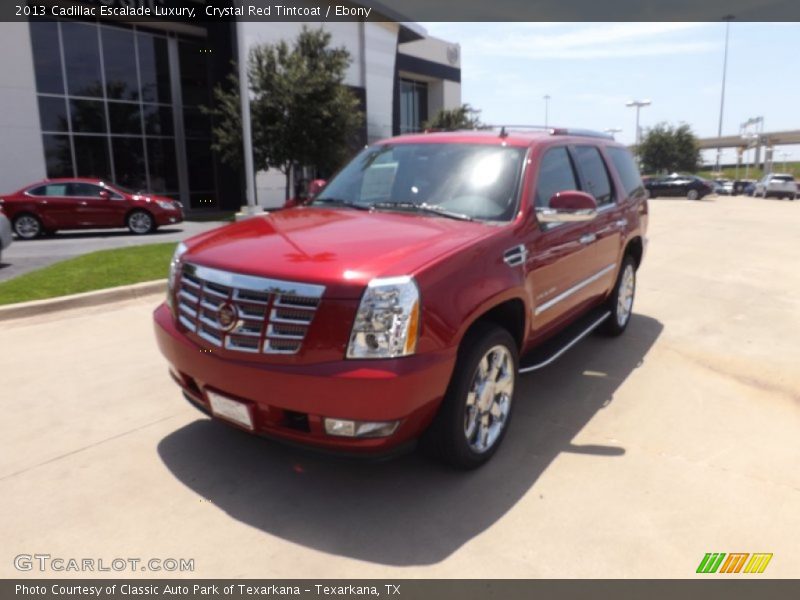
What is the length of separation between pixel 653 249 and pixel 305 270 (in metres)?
11.2

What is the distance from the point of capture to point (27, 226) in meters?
15.6

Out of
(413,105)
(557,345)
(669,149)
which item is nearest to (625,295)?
(557,345)

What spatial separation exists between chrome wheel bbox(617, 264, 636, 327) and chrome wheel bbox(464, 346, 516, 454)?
2756 millimetres

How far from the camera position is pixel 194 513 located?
3.01m

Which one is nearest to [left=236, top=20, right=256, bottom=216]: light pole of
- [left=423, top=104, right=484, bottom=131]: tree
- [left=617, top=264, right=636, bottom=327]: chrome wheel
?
[left=617, top=264, right=636, bottom=327]: chrome wheel

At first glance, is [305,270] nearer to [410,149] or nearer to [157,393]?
[410,149]

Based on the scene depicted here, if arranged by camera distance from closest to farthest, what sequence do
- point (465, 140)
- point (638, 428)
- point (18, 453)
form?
point (18, 453) → point (638, 428) → point (465, 140)

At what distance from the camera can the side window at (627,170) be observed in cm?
586

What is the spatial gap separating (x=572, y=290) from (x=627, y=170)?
2.30 m

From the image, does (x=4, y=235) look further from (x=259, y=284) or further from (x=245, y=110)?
(x=259, y=284)

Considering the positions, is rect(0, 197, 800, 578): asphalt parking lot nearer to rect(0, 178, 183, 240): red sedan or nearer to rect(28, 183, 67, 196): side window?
rect(0, 178, 183, 240): red sedan

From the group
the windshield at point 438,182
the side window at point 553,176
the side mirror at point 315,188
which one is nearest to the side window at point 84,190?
the side mirror at point 315,188

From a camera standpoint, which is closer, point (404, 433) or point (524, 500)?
point (404, 433)
